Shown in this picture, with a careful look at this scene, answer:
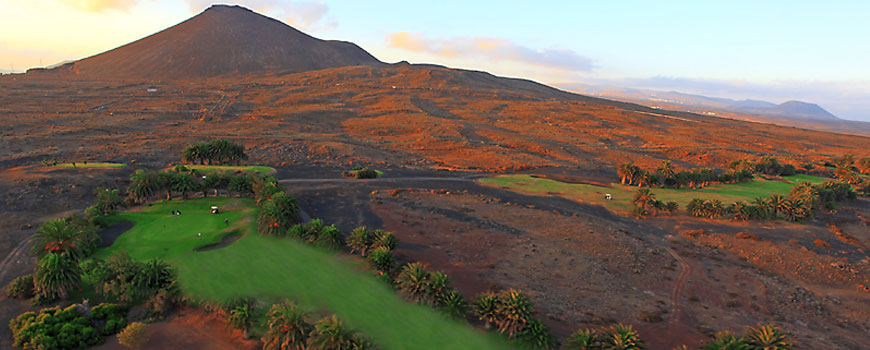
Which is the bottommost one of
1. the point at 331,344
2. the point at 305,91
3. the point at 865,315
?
the point at 865,315

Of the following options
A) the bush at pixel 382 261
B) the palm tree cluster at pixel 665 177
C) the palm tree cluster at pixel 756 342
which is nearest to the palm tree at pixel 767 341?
the palm tree cluster at pixel 756 342

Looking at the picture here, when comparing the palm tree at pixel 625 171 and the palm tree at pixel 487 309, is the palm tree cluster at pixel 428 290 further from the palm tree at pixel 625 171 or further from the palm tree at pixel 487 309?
the palm tree at pixel 625 171

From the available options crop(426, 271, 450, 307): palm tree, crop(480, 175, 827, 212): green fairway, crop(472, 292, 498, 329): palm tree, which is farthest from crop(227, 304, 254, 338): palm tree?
crop(480, 175, 827, 212): green fairway

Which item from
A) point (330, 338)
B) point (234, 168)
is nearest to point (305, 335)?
point (330, 338)

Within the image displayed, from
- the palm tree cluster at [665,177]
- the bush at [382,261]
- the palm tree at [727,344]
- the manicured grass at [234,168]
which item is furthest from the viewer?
the palm tree cluster at [665,177]

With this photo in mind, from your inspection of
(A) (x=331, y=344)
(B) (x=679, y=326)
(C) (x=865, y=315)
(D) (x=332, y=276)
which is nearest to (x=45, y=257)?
(D) (x=332, y=276)

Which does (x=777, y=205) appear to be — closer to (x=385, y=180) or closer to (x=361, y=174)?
(x=385, y=180)

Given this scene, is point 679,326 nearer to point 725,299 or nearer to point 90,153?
point 725,299
